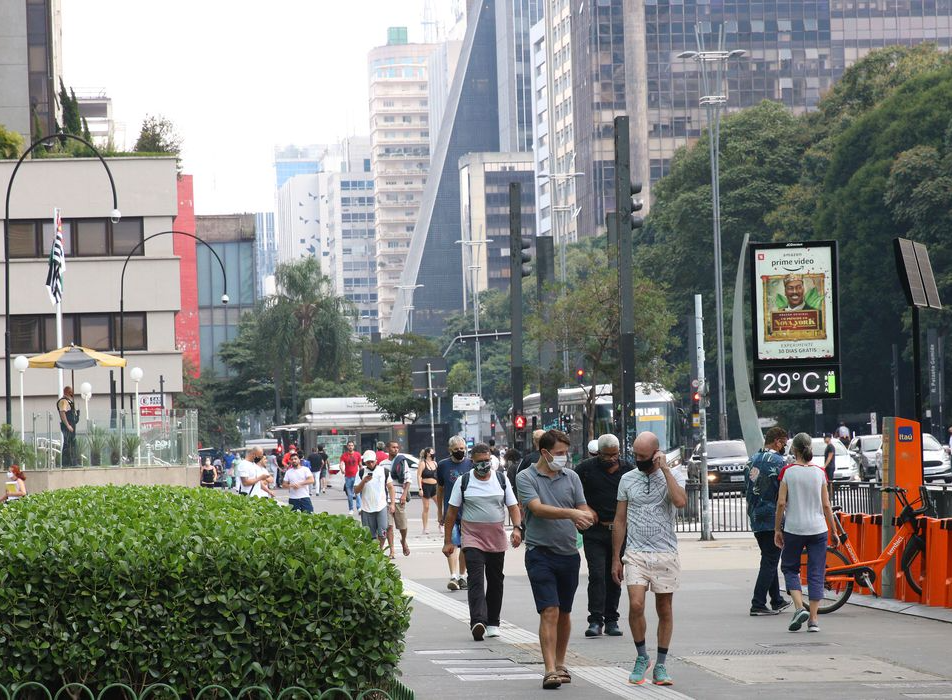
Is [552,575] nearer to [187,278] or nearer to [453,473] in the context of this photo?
[453,473]

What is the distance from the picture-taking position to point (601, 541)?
14.2m

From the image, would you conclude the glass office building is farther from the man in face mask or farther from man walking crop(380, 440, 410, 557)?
the man in face mask

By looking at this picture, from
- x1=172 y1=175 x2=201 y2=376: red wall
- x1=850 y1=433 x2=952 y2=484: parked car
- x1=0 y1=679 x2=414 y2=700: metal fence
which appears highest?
x1=172 y1=175 x2=201 y2=376: red wall

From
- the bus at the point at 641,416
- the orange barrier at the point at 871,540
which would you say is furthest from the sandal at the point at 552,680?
the bus at the point at 641,416

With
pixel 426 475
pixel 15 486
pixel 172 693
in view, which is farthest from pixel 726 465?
pixel 172 693

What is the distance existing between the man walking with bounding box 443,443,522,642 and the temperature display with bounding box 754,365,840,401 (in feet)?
12.9

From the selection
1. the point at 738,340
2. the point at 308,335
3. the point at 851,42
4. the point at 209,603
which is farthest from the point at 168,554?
the point at 851,42

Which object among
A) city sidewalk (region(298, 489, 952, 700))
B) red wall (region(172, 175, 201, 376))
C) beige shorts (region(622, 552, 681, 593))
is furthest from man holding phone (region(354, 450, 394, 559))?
red wall (region(172, 175, 201, 376))

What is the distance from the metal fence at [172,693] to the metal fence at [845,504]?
8991mm

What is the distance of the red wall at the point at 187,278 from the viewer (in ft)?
405

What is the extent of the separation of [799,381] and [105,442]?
76.7 ft

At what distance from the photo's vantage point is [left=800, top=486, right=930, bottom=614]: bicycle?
1531 centimetres

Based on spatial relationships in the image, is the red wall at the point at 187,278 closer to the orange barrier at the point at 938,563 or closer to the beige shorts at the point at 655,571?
the orange barrier at the point at 938,563

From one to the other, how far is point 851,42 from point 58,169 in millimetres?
96582
